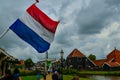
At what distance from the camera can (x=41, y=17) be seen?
1697cm

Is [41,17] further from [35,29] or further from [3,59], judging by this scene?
[3,59]

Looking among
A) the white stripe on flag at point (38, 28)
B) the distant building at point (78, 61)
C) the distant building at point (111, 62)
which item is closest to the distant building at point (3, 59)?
the white stripe on flag at point (38, 28)

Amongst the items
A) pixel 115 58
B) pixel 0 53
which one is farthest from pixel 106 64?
pixel 0 53

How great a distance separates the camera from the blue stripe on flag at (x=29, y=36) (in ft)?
53.9

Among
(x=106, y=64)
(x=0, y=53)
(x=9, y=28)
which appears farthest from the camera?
(x=106, y=64)

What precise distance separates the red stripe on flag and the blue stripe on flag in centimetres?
65

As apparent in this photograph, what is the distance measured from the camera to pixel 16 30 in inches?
648

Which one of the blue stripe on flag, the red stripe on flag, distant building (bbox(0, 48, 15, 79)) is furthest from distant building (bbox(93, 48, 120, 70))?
the blue stripe on flag

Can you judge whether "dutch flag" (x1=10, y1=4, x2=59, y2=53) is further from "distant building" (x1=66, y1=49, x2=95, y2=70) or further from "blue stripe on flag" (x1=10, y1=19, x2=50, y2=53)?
"distant building" (x1=66, y1=49, x2=95, y2=70)

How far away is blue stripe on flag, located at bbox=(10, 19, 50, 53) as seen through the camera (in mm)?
16438

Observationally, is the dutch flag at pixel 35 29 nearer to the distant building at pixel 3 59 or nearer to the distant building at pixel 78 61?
the distant building at pixel 3 59

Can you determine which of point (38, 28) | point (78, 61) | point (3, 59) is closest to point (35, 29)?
point (38, 28)

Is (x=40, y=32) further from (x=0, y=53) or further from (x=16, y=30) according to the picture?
(x=0, y=53)

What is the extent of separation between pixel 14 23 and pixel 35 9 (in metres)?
1.19
